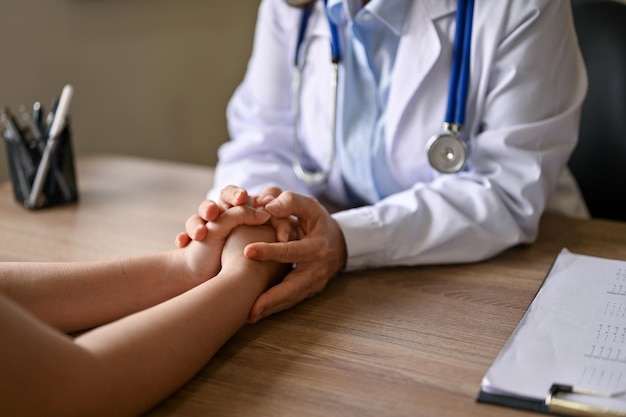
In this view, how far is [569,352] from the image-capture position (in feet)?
2.70

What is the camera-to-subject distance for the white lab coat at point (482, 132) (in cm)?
112

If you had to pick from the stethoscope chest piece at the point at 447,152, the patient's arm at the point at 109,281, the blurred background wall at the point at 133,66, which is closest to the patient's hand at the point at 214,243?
the patient's arm at the point at 109,281

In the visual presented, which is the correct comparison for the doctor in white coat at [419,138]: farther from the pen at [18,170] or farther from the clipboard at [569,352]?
the pen at [18,170]

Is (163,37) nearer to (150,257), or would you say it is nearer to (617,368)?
(150,257)

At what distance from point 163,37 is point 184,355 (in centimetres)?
154

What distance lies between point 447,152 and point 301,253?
0.30 meters

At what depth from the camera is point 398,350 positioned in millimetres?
861

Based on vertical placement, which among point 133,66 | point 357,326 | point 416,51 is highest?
point 416,51

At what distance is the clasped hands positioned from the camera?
38.2 inches

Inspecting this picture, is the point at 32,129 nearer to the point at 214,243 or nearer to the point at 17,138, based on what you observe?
the point at 17,138

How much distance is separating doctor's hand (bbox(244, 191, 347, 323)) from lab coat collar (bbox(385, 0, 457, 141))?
0.24 meters

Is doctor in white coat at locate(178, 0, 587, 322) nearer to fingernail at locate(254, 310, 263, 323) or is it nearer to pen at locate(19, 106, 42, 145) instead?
fingernail at locate(254, 310, 263, 323)

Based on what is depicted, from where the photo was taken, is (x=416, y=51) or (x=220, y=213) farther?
(x=416, y=51)

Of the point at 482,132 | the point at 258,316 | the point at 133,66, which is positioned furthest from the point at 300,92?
the point at 133,66
